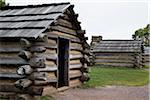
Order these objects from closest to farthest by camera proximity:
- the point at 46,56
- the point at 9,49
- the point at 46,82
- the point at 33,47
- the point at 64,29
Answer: the point at 33,47
the point at 9,49
the point at 46,82
the point at 46,56
the point at 64,29

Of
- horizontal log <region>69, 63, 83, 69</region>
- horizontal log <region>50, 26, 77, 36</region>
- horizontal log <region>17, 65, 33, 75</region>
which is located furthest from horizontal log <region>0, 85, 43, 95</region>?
horizontal log <region>69, 63, 83, 69</region>

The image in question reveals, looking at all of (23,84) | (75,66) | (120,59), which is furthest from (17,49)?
(120,59)

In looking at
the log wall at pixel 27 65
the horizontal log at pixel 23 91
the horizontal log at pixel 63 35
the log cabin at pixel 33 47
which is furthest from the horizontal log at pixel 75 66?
the horizontal log at pixel 23 91

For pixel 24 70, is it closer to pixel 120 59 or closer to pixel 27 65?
pixel 27 65

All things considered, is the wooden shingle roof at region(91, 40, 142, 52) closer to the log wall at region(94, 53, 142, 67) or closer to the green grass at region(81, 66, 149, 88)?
the log wall at region(94, 53, 142, 67)

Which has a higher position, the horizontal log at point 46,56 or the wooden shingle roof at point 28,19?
the wooden shingle roof at point 28,19

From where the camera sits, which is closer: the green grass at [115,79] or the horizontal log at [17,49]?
the horizontal log at [17,49]

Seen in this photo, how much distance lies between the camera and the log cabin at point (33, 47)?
1091 cm

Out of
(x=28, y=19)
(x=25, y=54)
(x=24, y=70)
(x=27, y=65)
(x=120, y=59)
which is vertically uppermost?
(x=28, y=19)

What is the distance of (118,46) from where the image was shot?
34.0 m

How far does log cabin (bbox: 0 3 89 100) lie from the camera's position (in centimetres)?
1091

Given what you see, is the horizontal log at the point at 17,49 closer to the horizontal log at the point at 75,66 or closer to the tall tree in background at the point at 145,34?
the horizontal log at the point at 75,66

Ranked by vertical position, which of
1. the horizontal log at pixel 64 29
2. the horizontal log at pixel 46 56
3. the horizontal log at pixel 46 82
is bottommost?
the horizontal log at pixel 46 82

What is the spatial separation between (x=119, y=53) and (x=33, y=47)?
22.6 m
